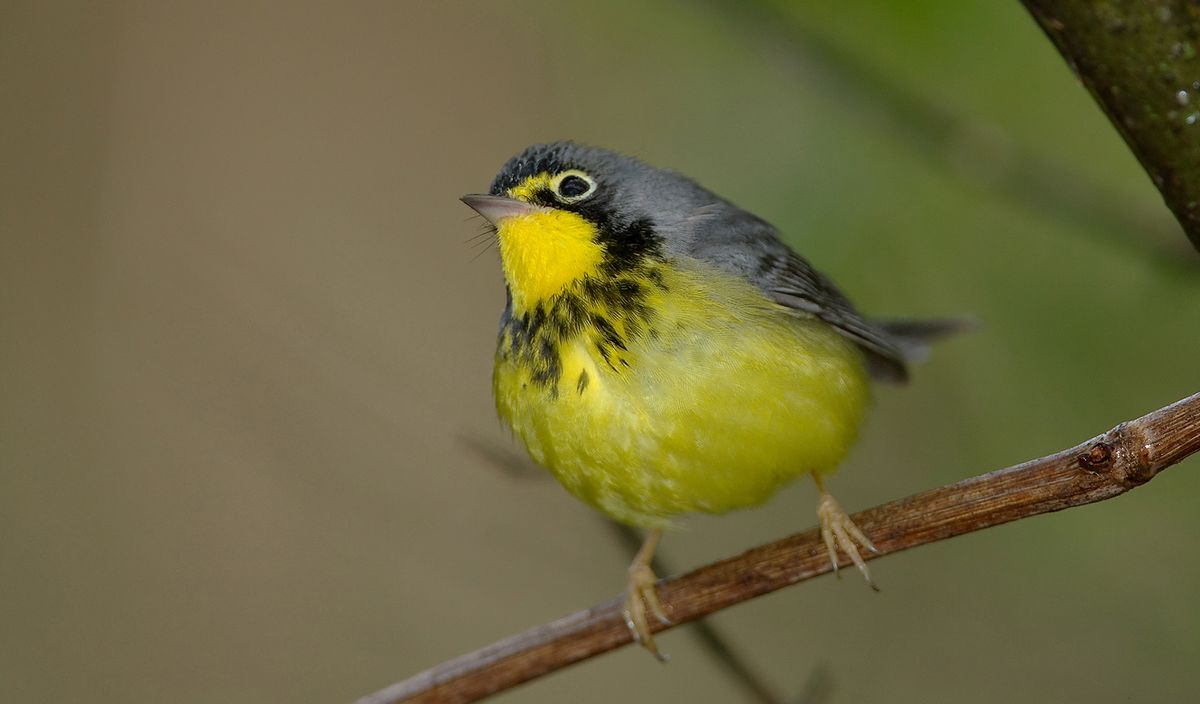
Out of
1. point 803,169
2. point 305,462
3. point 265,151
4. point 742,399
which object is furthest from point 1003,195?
point 265,151

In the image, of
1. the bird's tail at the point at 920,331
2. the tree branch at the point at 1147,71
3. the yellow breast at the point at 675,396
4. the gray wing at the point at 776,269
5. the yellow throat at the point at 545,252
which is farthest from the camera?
the bird's tail at the point at 920,331

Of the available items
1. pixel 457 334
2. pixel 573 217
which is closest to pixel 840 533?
pixel 573 217

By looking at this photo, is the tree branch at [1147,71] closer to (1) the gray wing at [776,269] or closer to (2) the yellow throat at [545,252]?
(1) the gray wing at [776,269]

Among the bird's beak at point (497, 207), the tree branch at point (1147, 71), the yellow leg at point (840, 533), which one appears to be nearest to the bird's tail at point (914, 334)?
the yellow leg at point (840, 533)

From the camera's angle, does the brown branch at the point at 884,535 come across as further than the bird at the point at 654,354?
No

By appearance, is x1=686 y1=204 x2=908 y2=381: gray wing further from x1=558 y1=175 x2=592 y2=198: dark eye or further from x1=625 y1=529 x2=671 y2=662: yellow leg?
x1=625 y1=529 x2=671 y2=662: yellow leg

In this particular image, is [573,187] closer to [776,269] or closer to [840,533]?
[776,269]

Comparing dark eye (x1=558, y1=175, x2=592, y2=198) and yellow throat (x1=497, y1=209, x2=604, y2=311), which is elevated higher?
dark eye (x1=558, y1=175, x2=592, y2=198)

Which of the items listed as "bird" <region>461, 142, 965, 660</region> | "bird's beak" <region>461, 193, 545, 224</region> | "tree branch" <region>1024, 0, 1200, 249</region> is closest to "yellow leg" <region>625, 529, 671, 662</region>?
"bird" <region>461, 142, 965, 660</region>
